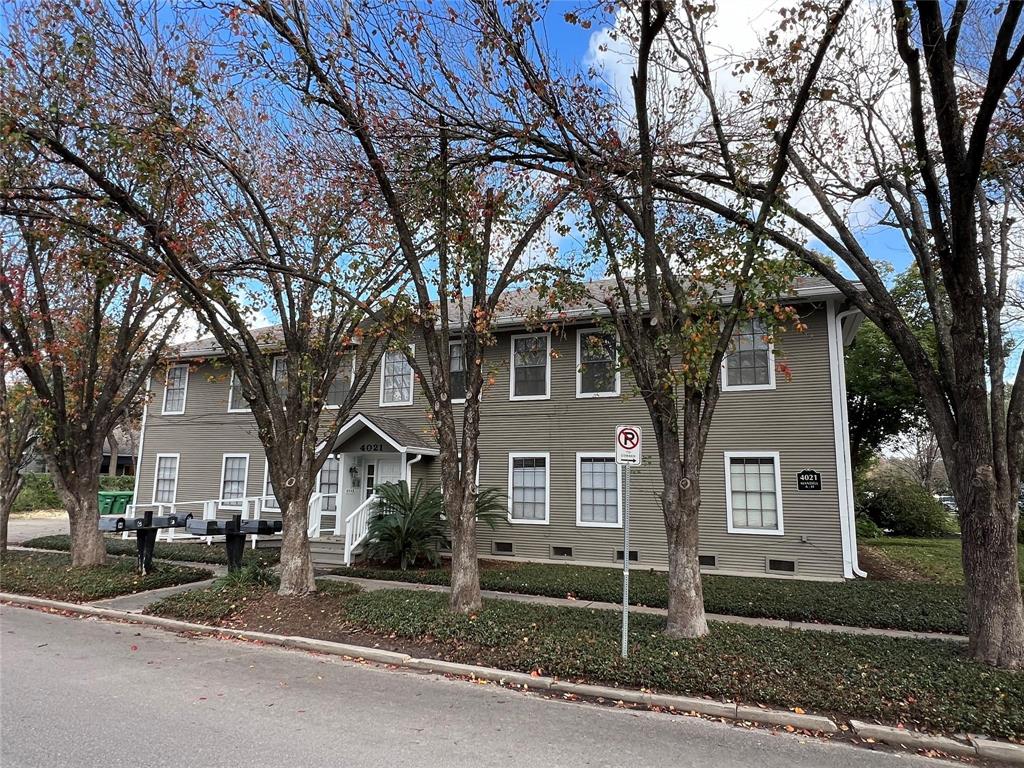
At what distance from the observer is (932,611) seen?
27.7 ft

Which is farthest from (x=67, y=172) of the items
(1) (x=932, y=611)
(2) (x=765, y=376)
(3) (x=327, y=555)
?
(1) (x=932, y=611)

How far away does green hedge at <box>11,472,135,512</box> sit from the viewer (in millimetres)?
29797

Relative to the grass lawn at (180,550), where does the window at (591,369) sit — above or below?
above

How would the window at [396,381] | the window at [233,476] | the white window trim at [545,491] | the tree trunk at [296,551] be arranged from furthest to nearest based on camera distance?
the window at [233,476] → the window at [396,381] → the white window trim at [545,491] → the tree trunk at [296,551]

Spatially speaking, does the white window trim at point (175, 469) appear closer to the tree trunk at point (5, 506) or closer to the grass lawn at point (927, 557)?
the tree trunk at point (5, 506)

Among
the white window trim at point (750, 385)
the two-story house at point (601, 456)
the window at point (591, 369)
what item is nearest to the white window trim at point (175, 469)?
the two-story house at point (601, 456)

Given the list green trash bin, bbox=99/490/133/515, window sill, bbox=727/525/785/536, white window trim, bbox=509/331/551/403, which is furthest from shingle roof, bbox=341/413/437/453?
green trash bin, bbox=99/490/133/515

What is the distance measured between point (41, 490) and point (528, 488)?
29.1m

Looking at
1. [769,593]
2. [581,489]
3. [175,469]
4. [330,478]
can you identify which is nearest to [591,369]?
[581,489]

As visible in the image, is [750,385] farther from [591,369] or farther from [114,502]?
[114,502]

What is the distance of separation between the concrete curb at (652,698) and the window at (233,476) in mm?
9756

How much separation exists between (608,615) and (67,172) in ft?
34.8

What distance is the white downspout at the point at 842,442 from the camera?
11523mm

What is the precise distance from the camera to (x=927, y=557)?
14289 mm
